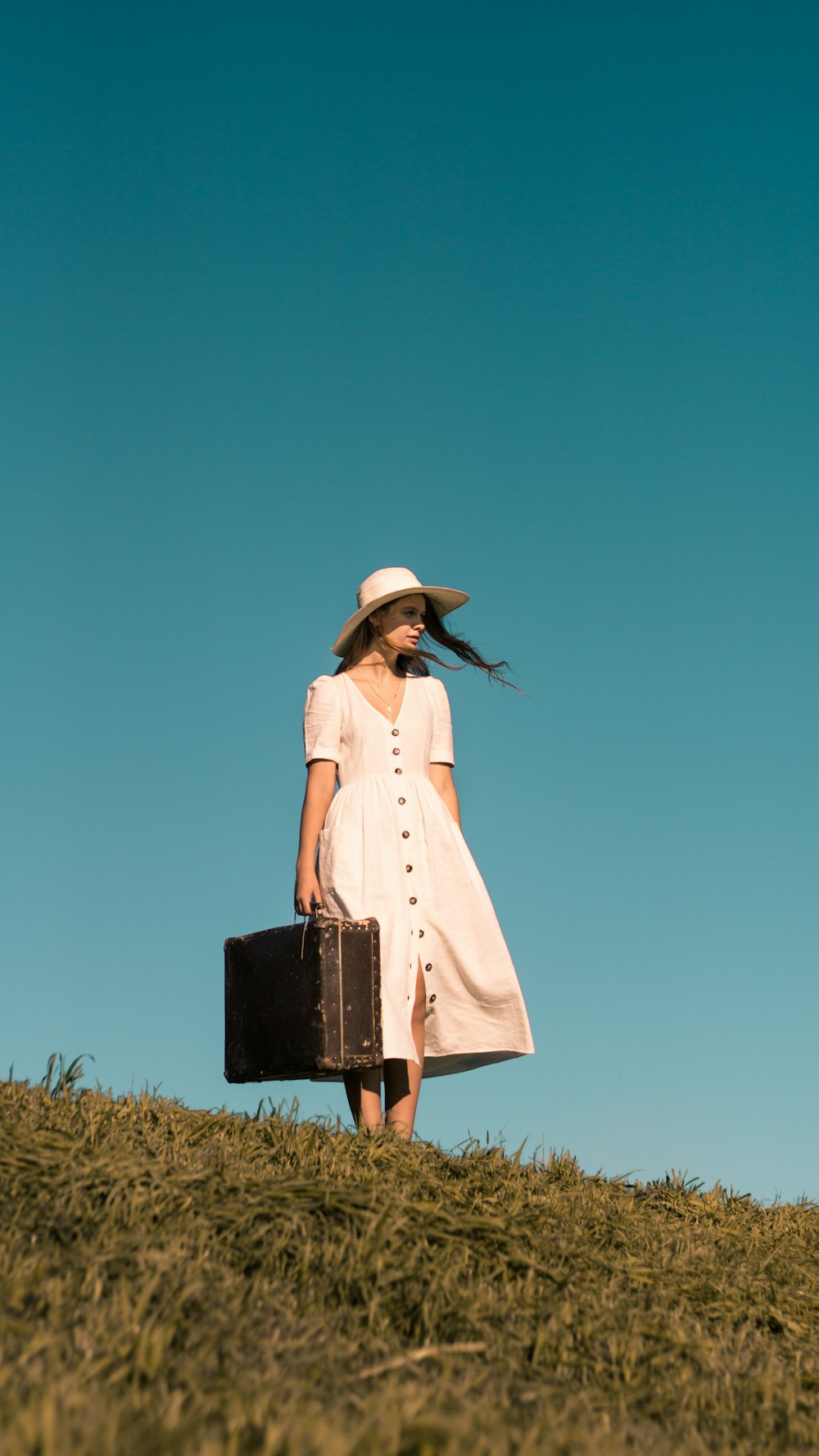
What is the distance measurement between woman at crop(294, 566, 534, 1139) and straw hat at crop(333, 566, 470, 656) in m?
0.01

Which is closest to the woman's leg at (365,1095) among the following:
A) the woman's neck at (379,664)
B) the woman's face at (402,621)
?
the woman's neck at (379,664)

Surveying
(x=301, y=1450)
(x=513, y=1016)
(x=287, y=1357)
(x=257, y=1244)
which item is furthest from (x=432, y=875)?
(x=301, y=1450)

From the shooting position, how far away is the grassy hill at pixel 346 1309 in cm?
226

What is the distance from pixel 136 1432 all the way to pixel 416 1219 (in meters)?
1.70

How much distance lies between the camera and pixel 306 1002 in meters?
5.26

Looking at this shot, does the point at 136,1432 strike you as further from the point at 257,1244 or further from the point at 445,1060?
the point at 445,1060

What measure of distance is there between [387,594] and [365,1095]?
7.73 ft

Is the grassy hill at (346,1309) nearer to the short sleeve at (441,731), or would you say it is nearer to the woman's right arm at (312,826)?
the woman's right arm at (312,826)

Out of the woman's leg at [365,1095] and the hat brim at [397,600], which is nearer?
the woman's leg at [365,1095]

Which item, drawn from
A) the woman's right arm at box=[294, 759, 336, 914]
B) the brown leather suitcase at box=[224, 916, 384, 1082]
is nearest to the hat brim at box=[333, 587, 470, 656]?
the woman's right arm at box=[294, 759, 336, 914]

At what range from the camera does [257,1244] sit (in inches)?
130

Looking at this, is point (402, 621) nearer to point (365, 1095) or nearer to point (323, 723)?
point (323, 723)

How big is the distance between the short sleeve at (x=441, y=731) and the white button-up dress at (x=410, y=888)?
206mm

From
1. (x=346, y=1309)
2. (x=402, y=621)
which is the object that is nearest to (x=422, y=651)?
(x=402, y=621)
